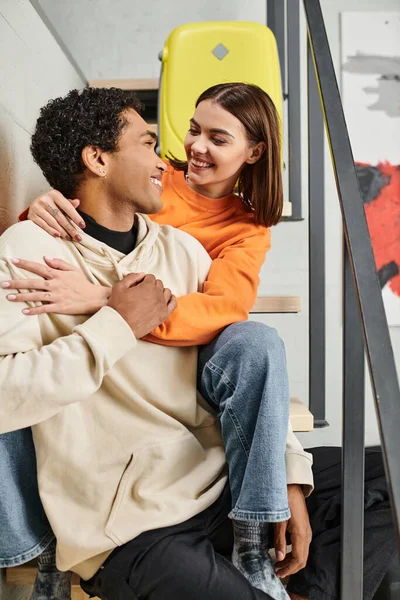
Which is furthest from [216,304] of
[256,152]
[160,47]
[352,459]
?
[160,47]

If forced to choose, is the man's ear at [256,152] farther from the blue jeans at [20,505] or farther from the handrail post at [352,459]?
the blue jeans at [20,505]

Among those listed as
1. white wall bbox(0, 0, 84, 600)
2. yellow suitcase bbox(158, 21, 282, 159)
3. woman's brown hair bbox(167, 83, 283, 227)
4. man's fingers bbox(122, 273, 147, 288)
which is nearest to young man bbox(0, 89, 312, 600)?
man's fingers bbox(122, 273, 147, 288)

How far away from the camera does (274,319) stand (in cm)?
331

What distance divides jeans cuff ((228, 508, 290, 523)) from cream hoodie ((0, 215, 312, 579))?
8 cm

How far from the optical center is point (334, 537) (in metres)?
1.33

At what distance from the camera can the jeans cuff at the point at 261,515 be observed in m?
1.17

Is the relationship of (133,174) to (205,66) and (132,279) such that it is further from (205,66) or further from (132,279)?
(205,66)

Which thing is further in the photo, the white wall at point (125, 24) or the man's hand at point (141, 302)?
the white wall at point (125, 24)

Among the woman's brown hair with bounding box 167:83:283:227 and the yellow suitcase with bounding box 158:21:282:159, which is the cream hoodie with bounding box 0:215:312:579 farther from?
the yellow suitcase with bounding box 158:21:282:159

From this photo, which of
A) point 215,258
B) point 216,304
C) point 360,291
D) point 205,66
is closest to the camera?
point 360,291

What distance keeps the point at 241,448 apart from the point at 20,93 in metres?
1.11

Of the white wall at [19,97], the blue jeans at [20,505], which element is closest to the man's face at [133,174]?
the white wall at [19,97]

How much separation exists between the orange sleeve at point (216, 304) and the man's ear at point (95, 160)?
320 mm

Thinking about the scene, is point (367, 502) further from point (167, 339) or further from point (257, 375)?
point (167, 339)
